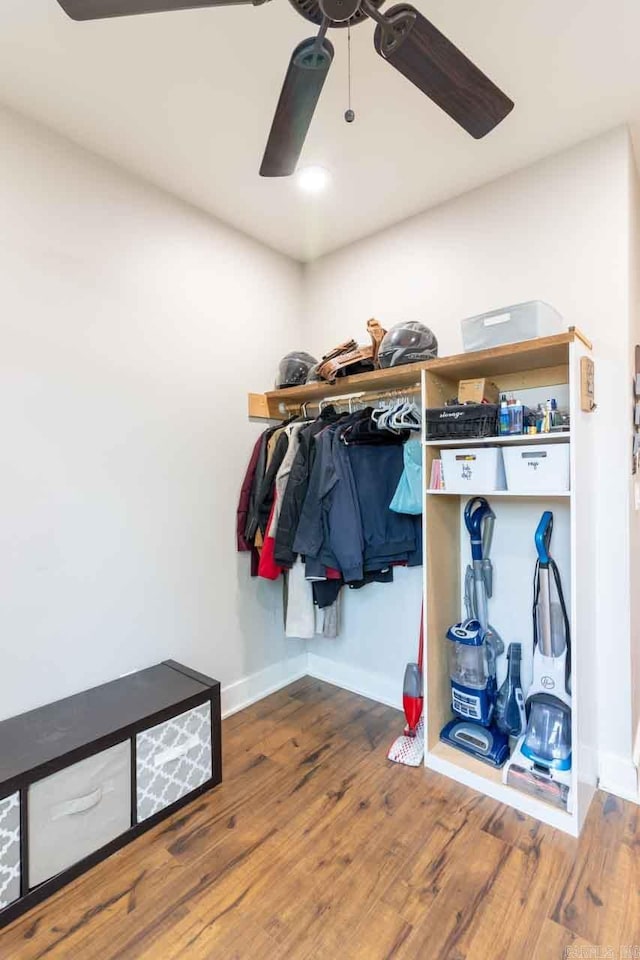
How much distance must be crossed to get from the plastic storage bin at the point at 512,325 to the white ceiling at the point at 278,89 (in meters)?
0.77

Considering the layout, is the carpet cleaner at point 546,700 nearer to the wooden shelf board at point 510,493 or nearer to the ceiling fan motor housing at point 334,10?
the wooden shelf board at point 510,493

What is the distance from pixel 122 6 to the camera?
102 centimetres

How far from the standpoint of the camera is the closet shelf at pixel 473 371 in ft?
5.74

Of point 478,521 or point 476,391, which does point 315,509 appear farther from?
point 476,391

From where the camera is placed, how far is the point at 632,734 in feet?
6.15

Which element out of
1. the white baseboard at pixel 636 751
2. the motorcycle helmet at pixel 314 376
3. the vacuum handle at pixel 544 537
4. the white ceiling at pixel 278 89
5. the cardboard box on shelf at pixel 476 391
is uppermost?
the white ceiling at pixel 278 89

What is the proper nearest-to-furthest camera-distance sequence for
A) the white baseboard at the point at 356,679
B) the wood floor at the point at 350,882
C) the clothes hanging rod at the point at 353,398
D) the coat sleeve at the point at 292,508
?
the wood floor at the point at 350,882 → the coat sleeve at the point at 292,508 → the clothes hanging rod at the point at 353,398 → the white baseboard at the point at 356,679

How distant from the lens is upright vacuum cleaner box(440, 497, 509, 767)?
6.64 ft

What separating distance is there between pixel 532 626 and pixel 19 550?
2.17 meters

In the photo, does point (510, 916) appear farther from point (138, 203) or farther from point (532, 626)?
point (138, 203)

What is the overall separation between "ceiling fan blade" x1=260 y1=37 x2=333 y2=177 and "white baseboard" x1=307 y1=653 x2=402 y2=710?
2480mm

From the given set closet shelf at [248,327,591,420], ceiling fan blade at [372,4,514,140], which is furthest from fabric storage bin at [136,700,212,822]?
ceiling fan blade at [372,4,514,140]

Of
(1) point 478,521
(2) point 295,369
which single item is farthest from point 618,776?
(2) point 295,369

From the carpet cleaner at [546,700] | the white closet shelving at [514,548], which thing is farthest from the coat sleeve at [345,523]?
the carpet cleaner at [546,700]
